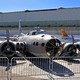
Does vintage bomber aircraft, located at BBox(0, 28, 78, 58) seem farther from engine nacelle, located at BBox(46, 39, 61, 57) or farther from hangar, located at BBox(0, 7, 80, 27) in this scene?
hangar, located at BBox(0, 7, 80, 27)

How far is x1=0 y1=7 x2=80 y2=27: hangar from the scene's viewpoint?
242 ft

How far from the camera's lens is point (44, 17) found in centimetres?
7969

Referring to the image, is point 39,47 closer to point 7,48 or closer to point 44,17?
point 7,48

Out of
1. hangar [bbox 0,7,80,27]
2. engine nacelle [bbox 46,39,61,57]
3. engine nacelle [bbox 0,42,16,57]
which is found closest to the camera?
engine nacelle [bbox 46,39,61,57]

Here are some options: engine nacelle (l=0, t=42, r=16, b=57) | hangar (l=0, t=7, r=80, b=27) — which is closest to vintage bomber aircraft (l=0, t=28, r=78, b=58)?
engine nacelle (l=0, t=42, r=16, b=57)

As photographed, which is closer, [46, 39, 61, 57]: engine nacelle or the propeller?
[46, 39, 61, 57]: engine nacelle

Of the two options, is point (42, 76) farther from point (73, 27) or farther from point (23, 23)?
point (23, 23)

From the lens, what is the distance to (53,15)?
77.8m

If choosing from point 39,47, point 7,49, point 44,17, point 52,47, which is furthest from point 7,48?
point 44,17

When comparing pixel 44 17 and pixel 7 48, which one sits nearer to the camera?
pixel 7 48

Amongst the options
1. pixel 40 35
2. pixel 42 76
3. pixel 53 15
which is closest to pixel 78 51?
pixel 40 35

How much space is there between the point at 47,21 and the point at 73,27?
32.3 ft

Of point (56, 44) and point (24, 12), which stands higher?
point (24, 12)

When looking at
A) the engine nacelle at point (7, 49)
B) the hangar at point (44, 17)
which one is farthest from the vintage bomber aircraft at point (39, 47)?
the hangar at point (44, 17)
